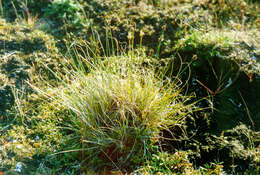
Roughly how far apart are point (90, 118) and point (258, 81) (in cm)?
235

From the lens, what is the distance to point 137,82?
3.38 metres

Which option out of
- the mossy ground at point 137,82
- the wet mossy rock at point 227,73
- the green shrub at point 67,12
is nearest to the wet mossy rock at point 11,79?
the mossy ground at point 137,82

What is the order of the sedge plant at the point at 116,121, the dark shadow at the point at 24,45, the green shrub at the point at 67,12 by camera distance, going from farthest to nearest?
the green shrub at the point at 67,12, the dark shadow at the point at 24,45, the sedge plant at the point at 116,121

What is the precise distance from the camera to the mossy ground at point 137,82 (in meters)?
3.12

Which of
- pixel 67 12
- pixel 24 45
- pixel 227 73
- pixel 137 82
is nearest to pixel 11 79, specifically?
pixel 24 45

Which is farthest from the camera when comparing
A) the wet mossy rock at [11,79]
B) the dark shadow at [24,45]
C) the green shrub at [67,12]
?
the green shrub at [67,12]

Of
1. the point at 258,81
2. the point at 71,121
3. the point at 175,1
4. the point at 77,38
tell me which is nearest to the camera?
the point at 71,121

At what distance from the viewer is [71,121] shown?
3477 millimetres

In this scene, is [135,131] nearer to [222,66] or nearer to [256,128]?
[256,128]

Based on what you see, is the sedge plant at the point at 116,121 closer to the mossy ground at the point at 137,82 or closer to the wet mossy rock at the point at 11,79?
the mossy ground at the point at 137,82

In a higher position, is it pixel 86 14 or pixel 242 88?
pixel 86 14

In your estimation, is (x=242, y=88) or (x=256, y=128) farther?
(x=242, y=88)

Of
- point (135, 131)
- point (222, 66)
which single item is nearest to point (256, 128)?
point (222, 66)

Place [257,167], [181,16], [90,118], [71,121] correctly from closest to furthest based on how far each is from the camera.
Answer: [257,167], [90,118], [71,121], [181,16]
